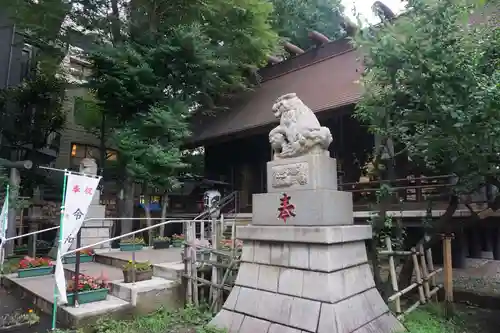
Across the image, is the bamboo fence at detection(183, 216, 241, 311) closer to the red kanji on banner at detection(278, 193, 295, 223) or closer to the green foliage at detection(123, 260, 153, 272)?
the green foliage at detection(123, 260, 153, 272)

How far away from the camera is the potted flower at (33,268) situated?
7535 mm

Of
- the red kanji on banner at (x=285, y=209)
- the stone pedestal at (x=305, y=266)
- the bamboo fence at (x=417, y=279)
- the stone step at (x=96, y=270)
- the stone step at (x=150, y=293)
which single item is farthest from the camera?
the stone step at (x=96, y=270)

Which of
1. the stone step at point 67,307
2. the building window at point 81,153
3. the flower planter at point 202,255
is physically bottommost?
the stone step at point 67,307

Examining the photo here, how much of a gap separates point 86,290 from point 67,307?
14.6 inches

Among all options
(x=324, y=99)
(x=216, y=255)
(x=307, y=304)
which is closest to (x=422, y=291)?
(x=307, y=304)

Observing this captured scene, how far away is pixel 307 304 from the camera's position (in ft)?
14.4

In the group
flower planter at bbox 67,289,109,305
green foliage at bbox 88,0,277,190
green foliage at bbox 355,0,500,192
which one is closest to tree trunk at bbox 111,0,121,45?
green foliage at bbox 88,0,277,190

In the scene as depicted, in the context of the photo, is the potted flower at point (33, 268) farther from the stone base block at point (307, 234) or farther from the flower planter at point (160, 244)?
the stone base block at point (307, 234)

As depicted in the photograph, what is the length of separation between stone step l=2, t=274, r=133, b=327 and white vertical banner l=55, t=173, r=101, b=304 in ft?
1.17

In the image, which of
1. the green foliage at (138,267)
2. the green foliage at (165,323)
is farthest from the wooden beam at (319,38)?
the green foliage at (165,323)

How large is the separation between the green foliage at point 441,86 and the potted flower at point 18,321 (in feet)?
21.2

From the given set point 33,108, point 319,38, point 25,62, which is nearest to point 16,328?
point 33,108

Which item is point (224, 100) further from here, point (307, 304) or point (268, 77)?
point (307, 304)

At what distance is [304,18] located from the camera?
18156mm
